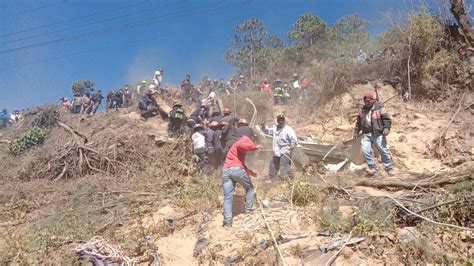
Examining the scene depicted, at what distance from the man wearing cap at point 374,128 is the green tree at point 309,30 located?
1957cm

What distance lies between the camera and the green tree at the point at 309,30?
2652 centimetres

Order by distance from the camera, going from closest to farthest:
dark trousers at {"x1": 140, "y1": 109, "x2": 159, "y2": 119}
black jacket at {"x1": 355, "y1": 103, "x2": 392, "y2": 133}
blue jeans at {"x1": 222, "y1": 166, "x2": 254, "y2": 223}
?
blue jeans at {"x1": 222, "y1": 166, "x2": 254, "y2": 223} → black jacket at {"x1": 355, "y1": 103, "x2": 392, "y2": 133} → dark trousers at {"x1": 140, "y1": 109, "x2": 159, "y2": 119}

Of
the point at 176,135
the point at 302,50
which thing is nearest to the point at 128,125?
the point at 176,135

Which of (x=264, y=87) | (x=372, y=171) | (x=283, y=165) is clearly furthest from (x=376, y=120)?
(x=264, y=87)

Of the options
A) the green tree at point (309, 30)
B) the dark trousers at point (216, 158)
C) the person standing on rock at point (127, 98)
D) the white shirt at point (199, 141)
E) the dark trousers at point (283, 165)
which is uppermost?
the green tree at point (309, 30)

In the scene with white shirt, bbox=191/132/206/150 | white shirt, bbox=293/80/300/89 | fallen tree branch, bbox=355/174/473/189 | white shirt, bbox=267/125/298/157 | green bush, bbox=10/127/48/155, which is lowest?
fallen tree branch, bbox=355/174/473/189

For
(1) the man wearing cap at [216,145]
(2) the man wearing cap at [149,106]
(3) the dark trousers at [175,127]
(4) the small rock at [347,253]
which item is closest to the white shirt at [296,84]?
(2) the man wearing cap at [149,106]

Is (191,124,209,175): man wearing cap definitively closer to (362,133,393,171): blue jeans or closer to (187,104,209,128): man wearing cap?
(187,104,209,128): man wearing cap

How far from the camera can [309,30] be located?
87.2ft

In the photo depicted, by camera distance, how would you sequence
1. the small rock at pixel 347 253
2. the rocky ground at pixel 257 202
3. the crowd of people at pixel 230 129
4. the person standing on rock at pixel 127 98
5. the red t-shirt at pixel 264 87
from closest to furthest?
the small rock at pixel 347 253
the rocky ground at pixel 257 202
the crowd of people at pixel 230 129
the red t-shirt at pixel 264 87
the person standing on rock at pixel 127 98

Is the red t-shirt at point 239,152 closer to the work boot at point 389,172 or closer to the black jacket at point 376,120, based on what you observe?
the black jacket at point 376,120

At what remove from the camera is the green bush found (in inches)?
495

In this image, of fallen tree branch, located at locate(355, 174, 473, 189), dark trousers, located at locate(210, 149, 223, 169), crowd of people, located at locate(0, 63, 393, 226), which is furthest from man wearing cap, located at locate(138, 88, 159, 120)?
fallen tree branch, located at locate(355, 174, 473, 189)

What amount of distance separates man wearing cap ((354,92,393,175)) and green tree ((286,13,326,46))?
64.2ft
